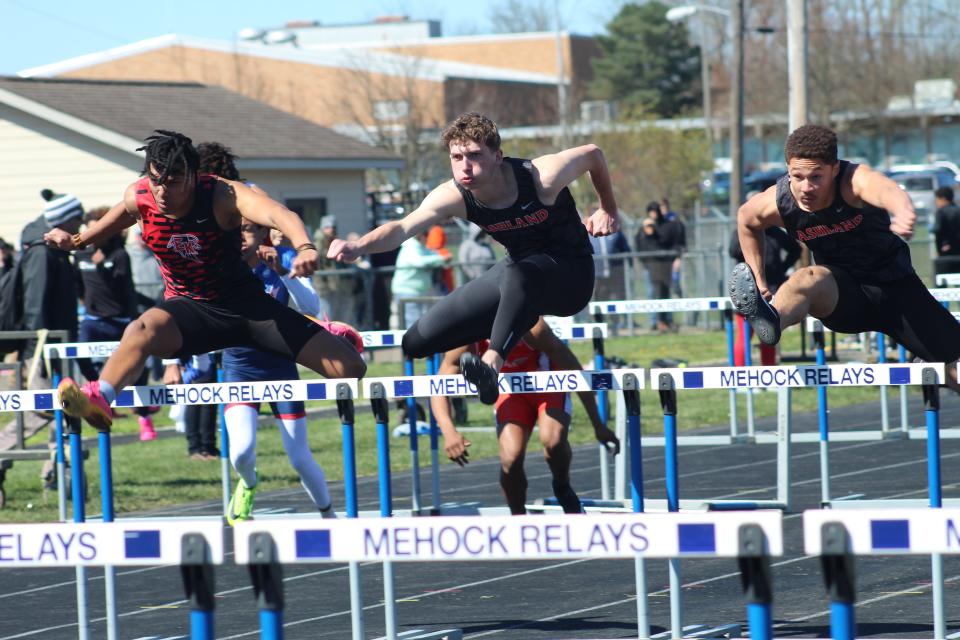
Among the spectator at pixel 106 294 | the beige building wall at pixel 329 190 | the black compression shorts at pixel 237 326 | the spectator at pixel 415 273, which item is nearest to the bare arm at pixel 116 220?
→ the black compression shorts at pixel 237 326

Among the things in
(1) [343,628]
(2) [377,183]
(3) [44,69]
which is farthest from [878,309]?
(3) [44,69]

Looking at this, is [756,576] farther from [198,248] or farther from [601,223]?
[198,248]

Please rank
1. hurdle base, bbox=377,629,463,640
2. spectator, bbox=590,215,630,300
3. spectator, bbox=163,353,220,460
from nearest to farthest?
hurdle base, bbox=377,629,463,640
spectator, bbox=163,353,220,460
spectator, bbox=590,215,630,300

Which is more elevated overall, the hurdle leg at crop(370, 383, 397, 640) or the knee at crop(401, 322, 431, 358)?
the knee at crop(401, 322, 431, 358)

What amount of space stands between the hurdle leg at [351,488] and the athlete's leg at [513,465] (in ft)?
6.29

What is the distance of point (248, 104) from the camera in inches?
1326

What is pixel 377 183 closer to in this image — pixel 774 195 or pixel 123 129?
pixel 123 129

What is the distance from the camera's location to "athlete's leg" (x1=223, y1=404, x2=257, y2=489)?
8375 millimetres

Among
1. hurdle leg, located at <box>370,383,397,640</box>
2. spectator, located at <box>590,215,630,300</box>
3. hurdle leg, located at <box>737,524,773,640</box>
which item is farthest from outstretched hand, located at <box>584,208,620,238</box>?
spectator, located at <box>590,215,630,300</box>

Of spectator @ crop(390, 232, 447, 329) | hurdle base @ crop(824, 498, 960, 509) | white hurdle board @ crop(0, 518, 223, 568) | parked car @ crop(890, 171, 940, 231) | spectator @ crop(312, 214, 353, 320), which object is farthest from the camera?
parked car @ crop(890, 171, 940, 231)

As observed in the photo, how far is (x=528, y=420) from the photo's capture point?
8.79 metres

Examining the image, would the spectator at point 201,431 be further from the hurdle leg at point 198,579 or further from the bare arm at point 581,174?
the hurdle leg at point 198,579

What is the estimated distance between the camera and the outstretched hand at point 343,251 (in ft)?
22.5

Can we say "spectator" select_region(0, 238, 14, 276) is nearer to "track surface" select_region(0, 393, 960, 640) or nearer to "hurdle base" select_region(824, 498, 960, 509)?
"track surface" select_region(0, 393, 960, 640)
